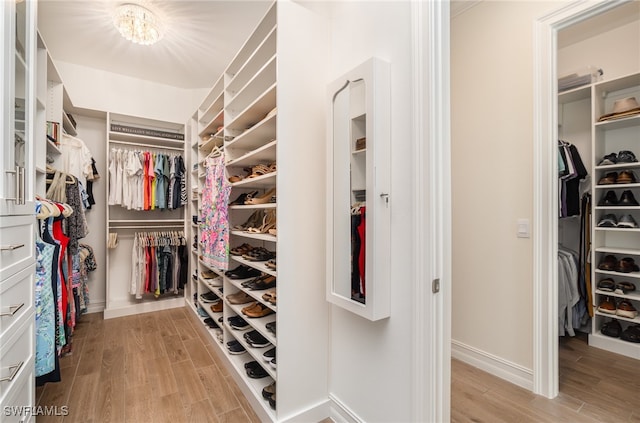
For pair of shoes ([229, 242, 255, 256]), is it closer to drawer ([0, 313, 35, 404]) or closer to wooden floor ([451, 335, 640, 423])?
drawer ([0, 313, 35, 404])

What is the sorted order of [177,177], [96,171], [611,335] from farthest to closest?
[177,177], [96,171], [611,335]

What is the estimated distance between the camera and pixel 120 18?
7.69ft

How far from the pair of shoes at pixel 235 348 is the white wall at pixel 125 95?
9.50 feet

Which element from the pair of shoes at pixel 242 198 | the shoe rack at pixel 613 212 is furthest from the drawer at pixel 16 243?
the shoe rack at pixel 613 212

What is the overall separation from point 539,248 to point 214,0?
2949mm

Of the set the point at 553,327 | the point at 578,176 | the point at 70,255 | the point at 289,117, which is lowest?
the point at 553,327

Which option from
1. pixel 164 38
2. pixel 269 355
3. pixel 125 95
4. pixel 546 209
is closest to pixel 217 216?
pixel 269 355

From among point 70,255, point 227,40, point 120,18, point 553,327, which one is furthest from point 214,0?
point 553,327

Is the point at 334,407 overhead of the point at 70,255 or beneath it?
beneath

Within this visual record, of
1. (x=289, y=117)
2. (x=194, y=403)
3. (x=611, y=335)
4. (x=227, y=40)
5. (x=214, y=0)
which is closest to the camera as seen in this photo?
(x=289, y=117)

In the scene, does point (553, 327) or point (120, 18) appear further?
point (120, 18)

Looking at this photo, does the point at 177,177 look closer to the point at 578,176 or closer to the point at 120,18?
the point at 120,18

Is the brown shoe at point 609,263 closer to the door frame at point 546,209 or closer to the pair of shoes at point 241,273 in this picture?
the door frame at point 546,209

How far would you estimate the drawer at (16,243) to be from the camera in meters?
1.06
